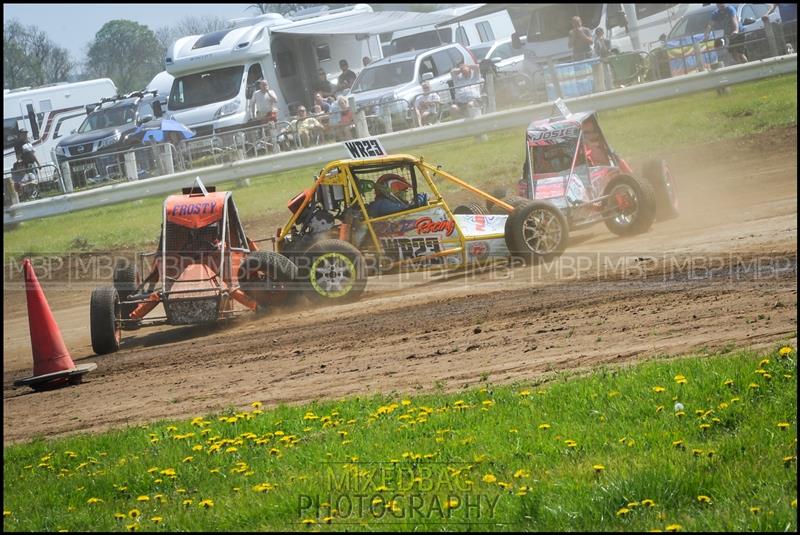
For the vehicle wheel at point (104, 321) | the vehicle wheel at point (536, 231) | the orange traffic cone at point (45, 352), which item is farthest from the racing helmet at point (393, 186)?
the orange traffic cone at point (45, 352)

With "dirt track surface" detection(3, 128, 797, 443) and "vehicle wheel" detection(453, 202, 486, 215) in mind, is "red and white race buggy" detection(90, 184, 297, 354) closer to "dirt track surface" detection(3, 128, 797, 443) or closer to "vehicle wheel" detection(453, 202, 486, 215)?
"dirt track surface" detection(3, 128, 797, 443)

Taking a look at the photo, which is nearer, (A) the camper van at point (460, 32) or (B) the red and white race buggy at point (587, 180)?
(B) the red and white race buggy at point (587, 180)

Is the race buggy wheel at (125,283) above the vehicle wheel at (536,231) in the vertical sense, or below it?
above

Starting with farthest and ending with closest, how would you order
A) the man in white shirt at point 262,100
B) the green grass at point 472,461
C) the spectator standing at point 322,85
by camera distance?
the spectator standing at point 322,85 < the man in white shirt at point 262,100 < the green grass at point 472,461

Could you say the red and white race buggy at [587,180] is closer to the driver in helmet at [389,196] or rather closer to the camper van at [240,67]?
the driver in helmet at [389,196]

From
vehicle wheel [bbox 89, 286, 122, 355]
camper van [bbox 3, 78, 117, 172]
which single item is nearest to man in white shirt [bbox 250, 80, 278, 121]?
camper van [bbox 3, 78, 117, 172]

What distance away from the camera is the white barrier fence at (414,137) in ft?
58.4

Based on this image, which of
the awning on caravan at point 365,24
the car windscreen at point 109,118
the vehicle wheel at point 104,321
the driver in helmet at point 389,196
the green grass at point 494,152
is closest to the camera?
the vehicle wheel at point 104,321

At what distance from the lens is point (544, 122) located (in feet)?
41.2

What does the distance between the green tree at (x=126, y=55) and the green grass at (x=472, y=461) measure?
1429cm

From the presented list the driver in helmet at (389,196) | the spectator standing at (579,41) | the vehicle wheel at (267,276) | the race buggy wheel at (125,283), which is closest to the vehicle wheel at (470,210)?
the driver in helmet at (389,196)

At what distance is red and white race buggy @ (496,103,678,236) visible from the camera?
468 inches

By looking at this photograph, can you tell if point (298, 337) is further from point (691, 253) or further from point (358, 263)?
point (691, 253)

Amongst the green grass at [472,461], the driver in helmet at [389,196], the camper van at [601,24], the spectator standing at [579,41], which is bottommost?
the green grass at [472,461]
